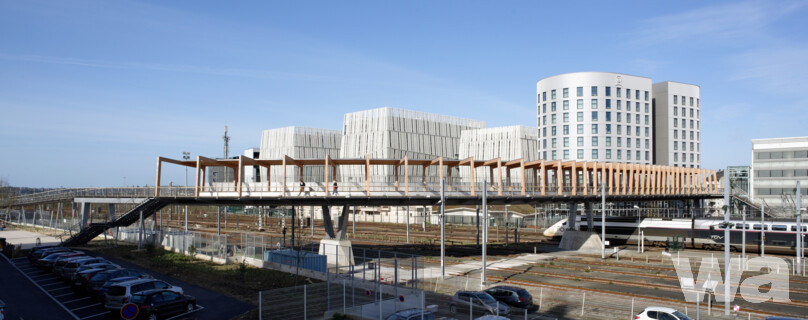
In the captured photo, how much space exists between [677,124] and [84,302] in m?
110

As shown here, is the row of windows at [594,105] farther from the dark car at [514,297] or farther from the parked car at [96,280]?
the parked car at [96,280]

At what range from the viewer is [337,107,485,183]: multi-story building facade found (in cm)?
11556

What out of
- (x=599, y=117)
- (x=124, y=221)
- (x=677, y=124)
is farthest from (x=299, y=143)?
(x=677, y=124)

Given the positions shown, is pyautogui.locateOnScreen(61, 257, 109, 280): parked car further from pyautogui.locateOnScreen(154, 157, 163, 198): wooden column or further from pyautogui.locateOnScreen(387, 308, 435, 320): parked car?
pyautogui.locateOnScreen(387, 308, 435, 320): parked car

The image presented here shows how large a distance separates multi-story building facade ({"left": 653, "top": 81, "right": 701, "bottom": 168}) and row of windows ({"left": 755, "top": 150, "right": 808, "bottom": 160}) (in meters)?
25.8

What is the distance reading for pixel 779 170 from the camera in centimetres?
8212

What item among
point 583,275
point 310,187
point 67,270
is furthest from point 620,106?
point 67,270

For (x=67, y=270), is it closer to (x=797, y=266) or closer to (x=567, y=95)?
(x=797, y=266)

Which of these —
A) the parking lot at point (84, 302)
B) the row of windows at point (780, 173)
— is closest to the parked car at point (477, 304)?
the parking lot at point (84, 302)

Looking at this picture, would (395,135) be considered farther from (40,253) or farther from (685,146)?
(40,253)

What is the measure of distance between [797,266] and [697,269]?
6749mm

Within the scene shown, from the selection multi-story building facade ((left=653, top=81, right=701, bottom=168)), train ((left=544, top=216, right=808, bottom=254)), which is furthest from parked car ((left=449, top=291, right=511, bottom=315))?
multi-story building facade ((left=653, top=81, right=701, bottom=168))

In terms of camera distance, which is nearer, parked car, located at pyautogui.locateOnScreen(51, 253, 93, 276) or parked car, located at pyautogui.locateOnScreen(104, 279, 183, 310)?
parked car, located at pyautogui.locateOnScreen(104, 279, 183, 310)

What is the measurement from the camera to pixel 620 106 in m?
102
